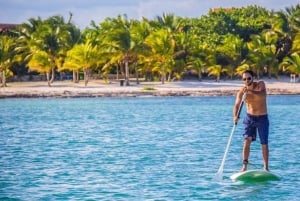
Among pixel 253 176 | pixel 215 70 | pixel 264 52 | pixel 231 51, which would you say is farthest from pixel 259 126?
pixel 231 51

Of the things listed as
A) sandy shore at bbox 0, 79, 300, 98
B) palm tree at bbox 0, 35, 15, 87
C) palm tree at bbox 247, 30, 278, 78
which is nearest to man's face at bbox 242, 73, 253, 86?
sandy shore at bbox 0, 79, 300, 98

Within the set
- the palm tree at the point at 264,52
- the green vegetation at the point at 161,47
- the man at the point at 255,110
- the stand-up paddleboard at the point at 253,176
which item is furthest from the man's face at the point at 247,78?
the palm tree at the point at 264,52

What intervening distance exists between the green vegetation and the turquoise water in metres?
22.3

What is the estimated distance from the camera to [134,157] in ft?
58.7

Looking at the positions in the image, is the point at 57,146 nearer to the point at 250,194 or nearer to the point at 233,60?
the point at 250,194

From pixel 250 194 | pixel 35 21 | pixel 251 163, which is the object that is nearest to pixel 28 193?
pixel 250 194

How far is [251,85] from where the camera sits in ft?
44.1

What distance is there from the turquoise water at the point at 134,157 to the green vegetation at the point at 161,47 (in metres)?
22.3

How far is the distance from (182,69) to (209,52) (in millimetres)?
3285

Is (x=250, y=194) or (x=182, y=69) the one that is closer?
(x=250, y=194)

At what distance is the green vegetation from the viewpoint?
60219mm

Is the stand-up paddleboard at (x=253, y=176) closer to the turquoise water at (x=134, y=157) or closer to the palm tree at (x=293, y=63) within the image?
the turquoise water at (x=134, y=157)

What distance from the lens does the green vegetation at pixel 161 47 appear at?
60.2m

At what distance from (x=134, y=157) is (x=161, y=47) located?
42.5 meters
